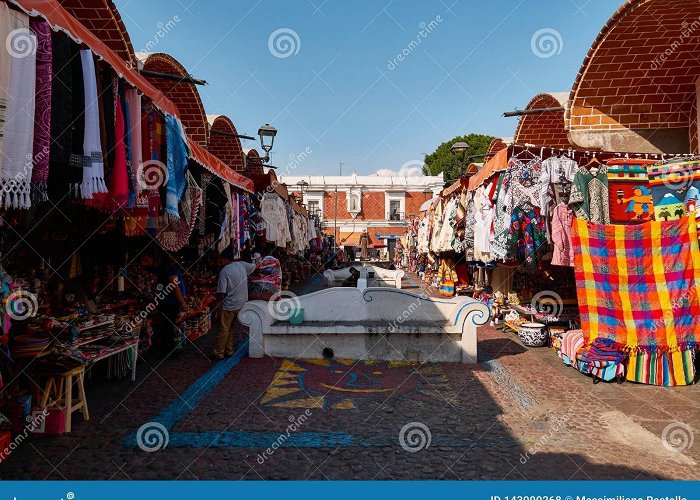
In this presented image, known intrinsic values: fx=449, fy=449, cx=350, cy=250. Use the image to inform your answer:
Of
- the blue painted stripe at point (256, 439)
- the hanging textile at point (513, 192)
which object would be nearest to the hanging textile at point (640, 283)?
the hanging textile at point (513, 192)

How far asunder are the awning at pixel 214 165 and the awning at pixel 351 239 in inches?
1314

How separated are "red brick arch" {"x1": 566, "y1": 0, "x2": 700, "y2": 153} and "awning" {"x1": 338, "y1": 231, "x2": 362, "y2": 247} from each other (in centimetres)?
3480

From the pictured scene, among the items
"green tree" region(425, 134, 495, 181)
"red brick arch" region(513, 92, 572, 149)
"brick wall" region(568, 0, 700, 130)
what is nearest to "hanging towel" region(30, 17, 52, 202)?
"brick wall" region(568, 0, 700, 130)

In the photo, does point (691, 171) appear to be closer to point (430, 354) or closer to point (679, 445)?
point (679, 445)

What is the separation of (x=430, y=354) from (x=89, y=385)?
4.72m

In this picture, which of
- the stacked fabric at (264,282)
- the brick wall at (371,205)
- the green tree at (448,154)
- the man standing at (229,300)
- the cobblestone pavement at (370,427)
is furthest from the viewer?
the brick wall at (371,205)

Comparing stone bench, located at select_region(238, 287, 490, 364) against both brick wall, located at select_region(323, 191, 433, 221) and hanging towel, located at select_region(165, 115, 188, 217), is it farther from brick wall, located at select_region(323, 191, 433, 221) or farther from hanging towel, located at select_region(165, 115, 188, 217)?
brick wall, located at select_region(323, 191, 433, 221)

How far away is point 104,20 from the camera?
5.91 meters

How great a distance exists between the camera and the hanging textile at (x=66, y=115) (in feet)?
9.53

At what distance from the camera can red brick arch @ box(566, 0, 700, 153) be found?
20.4ft

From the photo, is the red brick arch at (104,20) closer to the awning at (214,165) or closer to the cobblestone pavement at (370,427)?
the awning at (214,165)

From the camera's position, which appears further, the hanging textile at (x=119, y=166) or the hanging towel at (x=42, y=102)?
the hanging textile at (x=119, y=166)

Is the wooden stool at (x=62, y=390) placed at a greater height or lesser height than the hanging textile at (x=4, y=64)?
lesser

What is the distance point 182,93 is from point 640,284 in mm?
8792
